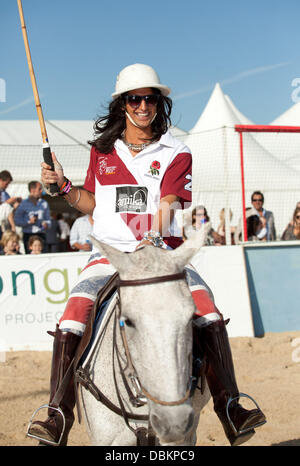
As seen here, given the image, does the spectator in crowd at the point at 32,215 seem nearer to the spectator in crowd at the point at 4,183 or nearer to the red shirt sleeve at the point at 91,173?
the spectator in crowd at the point at 4,183

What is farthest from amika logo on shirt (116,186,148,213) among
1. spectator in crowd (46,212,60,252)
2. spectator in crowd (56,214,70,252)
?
spectator in crowd (56,214,70,252)

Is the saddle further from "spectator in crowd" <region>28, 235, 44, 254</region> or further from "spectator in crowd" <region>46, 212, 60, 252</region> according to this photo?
"spectator in crowd" <region>46, 212, 60, 252</region>

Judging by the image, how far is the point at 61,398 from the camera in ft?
10.5

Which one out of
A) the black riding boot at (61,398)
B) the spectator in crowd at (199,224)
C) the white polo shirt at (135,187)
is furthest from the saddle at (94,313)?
the spectator in crowd at (199,224)

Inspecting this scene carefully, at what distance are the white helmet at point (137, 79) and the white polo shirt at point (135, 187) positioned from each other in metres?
0.38

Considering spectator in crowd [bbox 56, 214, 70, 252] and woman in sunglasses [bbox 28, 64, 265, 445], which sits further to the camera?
spectator in crowd [bbox 56, 214, 70, 252]

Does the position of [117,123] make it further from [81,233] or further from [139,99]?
[81,233]

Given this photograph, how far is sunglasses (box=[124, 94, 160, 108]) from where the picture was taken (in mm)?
A: 3688

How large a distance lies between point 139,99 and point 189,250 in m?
1.55

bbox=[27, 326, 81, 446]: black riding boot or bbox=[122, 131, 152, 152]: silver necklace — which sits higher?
bbox=[122, 131, 152, 152]: silver necklace

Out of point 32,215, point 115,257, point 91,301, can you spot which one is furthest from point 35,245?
point 115,257

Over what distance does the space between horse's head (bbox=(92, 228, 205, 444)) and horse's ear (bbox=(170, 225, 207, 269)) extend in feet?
0.06

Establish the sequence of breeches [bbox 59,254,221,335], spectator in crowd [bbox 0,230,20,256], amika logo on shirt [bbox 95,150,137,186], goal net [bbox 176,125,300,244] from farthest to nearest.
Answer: goal net [bbox 176,125,300,244] → spectator in crowd [bbox 0,230,20,256] → amika logo on shirt [bbox 95,150,137,186] → breeches [bbox 59,254,221,335]
